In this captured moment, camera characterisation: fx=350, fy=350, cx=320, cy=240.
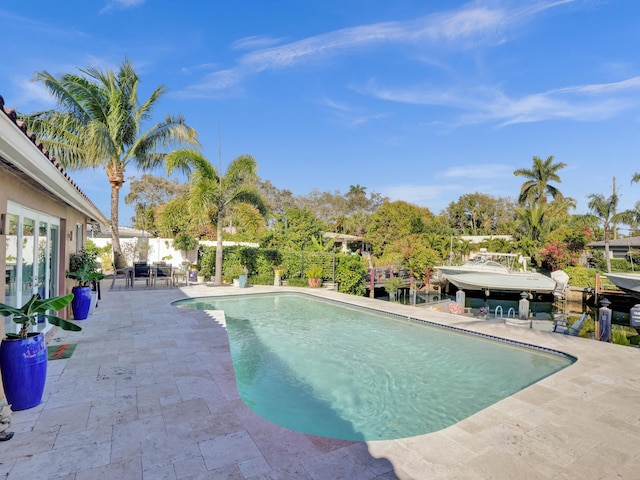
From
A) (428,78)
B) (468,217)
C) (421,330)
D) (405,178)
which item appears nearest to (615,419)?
(421,330)

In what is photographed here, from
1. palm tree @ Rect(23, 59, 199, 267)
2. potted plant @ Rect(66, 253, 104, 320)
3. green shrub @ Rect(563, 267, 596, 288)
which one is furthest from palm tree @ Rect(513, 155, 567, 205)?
potted plant @ Rect(66, 253, 104, 320)

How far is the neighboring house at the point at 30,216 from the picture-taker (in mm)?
3297

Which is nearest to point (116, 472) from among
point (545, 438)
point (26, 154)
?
point (26, 154)

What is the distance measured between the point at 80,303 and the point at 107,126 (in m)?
10.9

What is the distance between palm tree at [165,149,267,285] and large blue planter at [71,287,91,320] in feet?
22.2

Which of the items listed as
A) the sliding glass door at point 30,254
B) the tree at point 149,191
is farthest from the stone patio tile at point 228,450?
the tree at point 149,191

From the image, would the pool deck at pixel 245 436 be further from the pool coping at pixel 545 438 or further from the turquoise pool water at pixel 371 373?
the turquoise pool water at pixel 371 373

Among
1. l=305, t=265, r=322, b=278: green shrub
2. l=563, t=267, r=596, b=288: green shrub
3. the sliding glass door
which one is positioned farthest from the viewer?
l=563, t=267, r=596, b=288: green shrub

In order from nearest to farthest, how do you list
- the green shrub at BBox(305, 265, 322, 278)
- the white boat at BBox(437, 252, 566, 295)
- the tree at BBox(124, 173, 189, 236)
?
the green shrub at BBox(305, 265, 322, 278)
the white boat at BBox(437, 252, 566, 295)
the tree at BBox(124, 173, 189, 236)

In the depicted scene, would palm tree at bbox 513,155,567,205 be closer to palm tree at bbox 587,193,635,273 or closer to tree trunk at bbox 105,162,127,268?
palm tree at bbox 587,193,635,273

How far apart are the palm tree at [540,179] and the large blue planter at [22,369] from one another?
4115 centimetres

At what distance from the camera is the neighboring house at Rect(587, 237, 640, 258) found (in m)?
23.3

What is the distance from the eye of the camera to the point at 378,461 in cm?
309

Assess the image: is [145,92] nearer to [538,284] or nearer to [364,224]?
[538,284]
